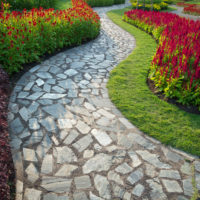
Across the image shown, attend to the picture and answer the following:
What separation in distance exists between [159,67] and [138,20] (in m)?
6.89

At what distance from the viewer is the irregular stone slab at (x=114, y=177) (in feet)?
8.87

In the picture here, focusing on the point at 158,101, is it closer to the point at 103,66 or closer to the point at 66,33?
the point at 103,66

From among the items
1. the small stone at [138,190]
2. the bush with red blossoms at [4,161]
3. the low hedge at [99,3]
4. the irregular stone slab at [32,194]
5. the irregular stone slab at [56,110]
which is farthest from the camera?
the low hedge at [99,3]

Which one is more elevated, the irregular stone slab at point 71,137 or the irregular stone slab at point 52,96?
the irregular stone slab at point 52,96

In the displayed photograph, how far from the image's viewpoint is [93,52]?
7086mm

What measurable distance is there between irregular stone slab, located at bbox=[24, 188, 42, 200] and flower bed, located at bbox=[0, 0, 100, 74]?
333 centimetres

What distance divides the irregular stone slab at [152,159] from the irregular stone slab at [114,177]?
564 mm

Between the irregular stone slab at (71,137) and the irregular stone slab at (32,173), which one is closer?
the irregular stone slab at (32,173)

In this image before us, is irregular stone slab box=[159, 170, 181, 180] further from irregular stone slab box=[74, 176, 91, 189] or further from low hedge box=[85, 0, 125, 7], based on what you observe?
low hedge box=[85, 0, 125, 7]

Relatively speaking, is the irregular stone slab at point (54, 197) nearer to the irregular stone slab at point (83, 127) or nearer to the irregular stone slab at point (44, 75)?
the irregular stone slab at point (83, 127)

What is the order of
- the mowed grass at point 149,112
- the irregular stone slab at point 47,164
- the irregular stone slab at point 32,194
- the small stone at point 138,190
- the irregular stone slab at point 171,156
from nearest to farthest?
the irregular stone slab at point 32,194
the small stone at point 138,190
the irregular stone slab at point 47,164
the irregular stone slab at point 171,156
the mowed grass at point 149,112

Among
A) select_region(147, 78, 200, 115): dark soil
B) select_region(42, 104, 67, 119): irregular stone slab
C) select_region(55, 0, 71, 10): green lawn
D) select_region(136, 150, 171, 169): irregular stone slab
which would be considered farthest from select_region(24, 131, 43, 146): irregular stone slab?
select_region(55, 0, 71, 10): green lawn

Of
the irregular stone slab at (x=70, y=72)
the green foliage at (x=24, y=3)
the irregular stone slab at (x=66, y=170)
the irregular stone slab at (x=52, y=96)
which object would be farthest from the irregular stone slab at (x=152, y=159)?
the green foliage at (x=24, y=3)

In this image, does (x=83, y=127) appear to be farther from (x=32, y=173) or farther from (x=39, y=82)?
(x=39, y=82)
